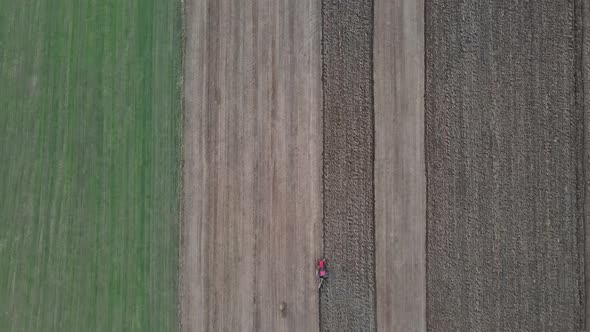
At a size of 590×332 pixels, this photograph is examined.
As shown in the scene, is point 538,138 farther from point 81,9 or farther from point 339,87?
point 81,9

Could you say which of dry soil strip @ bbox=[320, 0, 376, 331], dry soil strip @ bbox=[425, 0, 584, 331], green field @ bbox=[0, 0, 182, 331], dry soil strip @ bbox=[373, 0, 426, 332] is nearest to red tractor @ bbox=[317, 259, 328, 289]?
dry soil strip @ bbox=[320, 0, 376, 331]

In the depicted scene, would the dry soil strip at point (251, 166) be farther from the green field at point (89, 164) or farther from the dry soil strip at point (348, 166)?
the green field at point (89, 164)

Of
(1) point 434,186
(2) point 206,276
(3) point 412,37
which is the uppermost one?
(3) point 412,37

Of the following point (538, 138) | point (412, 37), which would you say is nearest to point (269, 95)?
point (412, 37)

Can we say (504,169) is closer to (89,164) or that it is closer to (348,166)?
(348,166)

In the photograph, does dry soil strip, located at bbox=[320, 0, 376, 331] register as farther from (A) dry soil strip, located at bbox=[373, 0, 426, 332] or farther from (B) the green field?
(B) the green field

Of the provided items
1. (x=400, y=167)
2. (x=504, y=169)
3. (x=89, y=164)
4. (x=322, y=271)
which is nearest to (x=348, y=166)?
(x=400, y=167)

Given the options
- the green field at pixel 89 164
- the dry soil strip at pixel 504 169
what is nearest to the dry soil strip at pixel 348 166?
the dry soil strip at pixel 504 169
